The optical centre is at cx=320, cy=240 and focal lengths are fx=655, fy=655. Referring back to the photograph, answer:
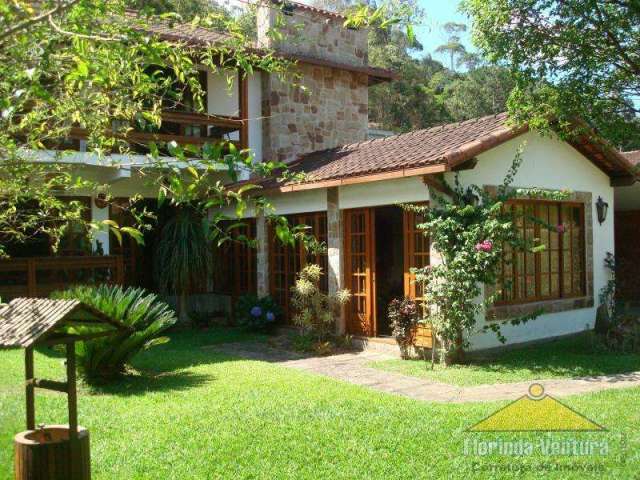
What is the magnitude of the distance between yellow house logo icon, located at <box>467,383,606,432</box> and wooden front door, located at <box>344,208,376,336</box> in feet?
13.9

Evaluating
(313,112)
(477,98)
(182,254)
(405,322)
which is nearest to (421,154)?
(405,322)

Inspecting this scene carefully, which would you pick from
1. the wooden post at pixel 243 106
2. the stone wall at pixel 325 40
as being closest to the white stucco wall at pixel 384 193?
the wooden post at pixel 243 106

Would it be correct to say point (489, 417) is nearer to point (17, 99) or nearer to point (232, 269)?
point (17, 99)

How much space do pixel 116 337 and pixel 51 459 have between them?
151 inches

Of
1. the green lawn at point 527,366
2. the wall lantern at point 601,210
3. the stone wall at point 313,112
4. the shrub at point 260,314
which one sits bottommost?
the green lawn at point 527,366

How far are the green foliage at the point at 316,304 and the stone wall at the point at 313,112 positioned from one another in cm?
504

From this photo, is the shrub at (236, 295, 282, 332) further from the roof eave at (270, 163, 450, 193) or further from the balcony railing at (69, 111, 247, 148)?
the balcony railing at (69, 111, 247, 148)

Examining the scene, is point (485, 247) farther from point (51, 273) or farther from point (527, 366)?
point (51, 273)

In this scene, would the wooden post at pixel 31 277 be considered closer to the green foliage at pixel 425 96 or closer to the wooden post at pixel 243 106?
the wooden post at pixel 243 106

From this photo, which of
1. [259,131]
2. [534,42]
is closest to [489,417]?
[534,42]

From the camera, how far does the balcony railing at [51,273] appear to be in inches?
452

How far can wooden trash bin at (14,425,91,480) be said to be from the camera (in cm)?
386

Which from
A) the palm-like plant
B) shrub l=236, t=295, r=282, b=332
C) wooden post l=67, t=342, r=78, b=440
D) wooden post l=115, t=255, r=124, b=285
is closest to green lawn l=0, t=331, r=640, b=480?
wooden post l=67, t=342, r=78, b=440

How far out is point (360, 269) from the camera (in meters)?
11.0
